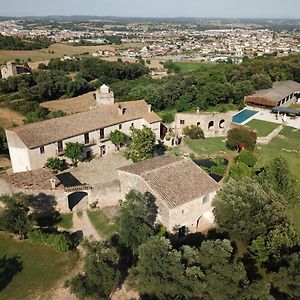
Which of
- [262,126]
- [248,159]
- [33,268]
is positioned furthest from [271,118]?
[33,268]

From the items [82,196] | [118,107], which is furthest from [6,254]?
[118,107]

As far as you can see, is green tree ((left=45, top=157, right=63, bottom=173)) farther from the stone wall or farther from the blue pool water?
the blue pool water

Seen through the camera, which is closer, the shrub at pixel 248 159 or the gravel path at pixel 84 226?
the gravel path at pixel 84 226

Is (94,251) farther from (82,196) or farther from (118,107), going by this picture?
(118,107)

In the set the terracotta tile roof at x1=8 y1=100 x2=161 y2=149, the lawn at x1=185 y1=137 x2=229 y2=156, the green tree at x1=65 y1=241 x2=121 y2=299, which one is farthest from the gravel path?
the lawn at x1=185 y1=137 x2=229 y2=156

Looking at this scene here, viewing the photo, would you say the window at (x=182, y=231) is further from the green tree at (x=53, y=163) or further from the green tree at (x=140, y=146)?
the green tree at (x=53, y=163)

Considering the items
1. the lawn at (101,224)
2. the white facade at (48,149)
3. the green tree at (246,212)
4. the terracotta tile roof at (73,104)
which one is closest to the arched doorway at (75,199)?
the lawn at (101,224)

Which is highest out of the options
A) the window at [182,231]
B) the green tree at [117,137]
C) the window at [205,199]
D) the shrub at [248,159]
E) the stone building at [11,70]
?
the window at [205,199]
